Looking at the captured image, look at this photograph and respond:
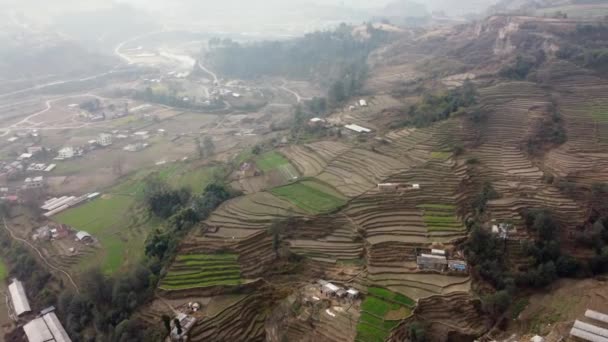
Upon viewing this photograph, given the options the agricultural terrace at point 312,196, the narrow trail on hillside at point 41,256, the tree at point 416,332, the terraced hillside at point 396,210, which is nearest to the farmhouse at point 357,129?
the terraced hillside at point 396,210

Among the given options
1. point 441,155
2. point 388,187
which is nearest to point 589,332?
point 388,187

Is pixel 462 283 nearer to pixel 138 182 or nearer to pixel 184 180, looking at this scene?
pixel 184 180

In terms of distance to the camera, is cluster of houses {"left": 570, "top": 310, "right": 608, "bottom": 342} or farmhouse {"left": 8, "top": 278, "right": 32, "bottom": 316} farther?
farmhouse {"left": 8, "top": 278, "right": 32, "bottom": 316}

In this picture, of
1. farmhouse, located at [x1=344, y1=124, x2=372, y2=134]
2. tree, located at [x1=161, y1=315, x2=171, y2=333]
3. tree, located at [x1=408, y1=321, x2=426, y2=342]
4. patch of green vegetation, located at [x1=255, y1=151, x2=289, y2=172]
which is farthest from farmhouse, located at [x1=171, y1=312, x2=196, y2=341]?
farmhouse, located at [x1=344, y1=124, x2=372, y2=134]

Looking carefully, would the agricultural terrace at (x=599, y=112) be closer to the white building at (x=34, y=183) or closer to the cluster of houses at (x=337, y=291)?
the cluster of houses at (x=337, y=291)

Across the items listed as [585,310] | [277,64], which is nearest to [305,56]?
[277,64]

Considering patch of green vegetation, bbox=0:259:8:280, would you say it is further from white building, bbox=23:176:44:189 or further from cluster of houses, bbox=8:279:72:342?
white building, bbox=23:176:44:189
